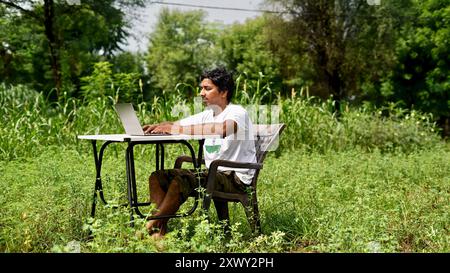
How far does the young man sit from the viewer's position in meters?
4.24

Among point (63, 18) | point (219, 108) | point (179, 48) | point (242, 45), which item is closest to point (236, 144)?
point (219, 108)

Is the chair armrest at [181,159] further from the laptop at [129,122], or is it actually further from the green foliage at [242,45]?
the green foliage at [242,45]

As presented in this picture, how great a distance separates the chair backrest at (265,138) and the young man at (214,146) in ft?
0.44

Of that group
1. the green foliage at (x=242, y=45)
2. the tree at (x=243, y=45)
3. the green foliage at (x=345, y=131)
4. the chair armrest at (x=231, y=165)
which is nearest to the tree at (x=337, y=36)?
the green foliage at (x=345, y=131)

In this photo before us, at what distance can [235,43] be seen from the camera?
40656mm

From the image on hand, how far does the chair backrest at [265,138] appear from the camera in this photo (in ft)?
15.3

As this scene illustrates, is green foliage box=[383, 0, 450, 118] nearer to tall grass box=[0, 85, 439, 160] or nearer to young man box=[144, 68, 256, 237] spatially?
tall grass box=[0, 85, 439, 160]

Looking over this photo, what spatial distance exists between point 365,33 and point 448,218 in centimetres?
2035

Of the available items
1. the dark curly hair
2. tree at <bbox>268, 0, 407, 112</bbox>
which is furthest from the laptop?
tree at <bbox>268, 0, 407, 112</bbox>

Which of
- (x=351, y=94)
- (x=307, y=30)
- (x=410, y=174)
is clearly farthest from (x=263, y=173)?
(x=351, y=94)

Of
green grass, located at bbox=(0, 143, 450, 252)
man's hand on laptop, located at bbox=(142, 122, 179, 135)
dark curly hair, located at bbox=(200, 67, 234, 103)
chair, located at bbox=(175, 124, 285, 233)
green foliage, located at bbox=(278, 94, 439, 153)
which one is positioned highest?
dark curly hair, located at bbox=(200, 67, 234, 103)

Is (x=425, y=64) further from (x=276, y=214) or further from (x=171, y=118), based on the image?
(x=276, y=214)

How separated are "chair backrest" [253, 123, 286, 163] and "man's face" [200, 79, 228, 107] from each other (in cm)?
39
